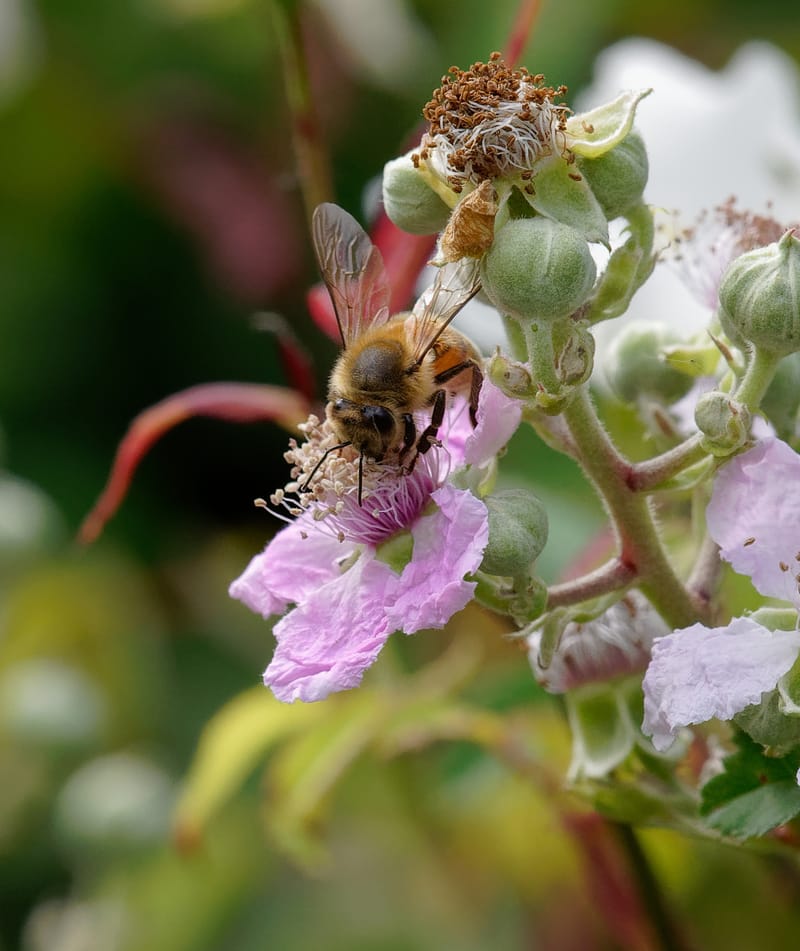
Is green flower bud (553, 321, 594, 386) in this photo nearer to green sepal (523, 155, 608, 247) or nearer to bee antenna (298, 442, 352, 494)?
green sepal (523, 155, 608, 247)

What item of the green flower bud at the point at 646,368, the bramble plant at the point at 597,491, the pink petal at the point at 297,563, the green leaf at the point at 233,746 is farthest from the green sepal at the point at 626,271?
the green leaf at the point at 233,746

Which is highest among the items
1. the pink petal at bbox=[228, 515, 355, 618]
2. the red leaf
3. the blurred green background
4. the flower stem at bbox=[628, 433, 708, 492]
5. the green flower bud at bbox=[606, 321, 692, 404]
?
the flower stem at bbox=[628, 433, 708, 492]

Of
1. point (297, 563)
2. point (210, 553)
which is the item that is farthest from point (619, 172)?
point (210, 553)

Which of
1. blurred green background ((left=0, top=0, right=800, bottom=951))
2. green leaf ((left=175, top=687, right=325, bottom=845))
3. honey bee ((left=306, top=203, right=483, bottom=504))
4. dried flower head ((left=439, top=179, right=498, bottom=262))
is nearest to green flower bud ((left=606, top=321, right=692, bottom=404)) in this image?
honey bee ((left=306, top=203, right=483, bottom=504))

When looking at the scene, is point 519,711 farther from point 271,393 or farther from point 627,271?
point 627,271

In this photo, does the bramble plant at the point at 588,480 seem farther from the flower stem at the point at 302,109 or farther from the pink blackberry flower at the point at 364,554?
the flower stem at the point at 302,109

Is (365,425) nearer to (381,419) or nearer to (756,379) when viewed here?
(381,419)
